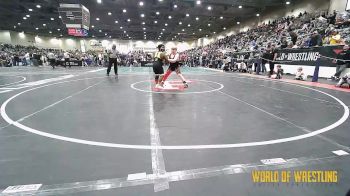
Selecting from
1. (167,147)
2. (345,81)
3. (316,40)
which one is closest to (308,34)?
(316,40)

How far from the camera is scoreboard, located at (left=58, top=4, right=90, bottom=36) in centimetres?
1775

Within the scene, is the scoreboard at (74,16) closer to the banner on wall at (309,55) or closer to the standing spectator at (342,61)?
the banner on wall at (309,55)

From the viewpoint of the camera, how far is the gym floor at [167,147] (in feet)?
6.54

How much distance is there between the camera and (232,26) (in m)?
42.6

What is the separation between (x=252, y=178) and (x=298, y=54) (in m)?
14.1

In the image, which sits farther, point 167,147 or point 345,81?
point 345,81

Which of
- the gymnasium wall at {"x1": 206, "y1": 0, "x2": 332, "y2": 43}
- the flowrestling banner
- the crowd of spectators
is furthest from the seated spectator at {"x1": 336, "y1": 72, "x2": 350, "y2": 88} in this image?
the gymnasium wall at {"x1": 206, "y1": 0, "x2": 332, "y2": 43}

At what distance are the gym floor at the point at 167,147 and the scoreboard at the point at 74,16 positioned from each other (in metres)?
15.7

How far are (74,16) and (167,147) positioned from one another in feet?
64.0

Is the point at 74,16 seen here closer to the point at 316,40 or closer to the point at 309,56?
the point at 309,56

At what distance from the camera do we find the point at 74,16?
18.4 m

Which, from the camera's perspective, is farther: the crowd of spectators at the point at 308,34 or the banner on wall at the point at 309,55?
the crowd of spectators at the point at 308,34

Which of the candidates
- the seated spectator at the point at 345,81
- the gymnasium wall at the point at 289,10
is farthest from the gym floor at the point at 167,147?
the gymnasium wall at the point at 289,10

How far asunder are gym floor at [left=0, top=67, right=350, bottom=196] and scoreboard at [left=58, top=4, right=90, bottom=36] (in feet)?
51.5
